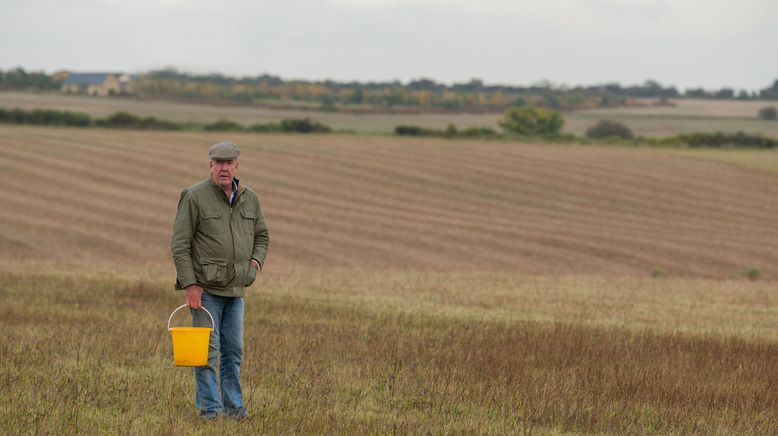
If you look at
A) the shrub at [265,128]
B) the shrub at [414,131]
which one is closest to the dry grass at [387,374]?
the shrub at [265,128]

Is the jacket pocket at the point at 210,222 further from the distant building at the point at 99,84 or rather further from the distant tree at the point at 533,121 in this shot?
the distant tree at the point at 533,121

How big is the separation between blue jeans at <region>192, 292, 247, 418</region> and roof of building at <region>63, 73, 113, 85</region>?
3468 inches

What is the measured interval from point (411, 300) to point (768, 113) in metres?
90.0

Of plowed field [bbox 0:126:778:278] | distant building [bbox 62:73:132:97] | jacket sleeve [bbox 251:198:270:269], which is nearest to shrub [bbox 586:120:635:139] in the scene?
plowed field [bbox 0:126:778:278]

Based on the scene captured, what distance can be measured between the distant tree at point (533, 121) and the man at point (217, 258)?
86.6 m

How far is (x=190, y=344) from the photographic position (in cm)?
780

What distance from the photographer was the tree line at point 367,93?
90.1 m

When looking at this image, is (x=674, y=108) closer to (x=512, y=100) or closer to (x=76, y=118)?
(x=512, y=100)

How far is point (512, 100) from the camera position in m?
113

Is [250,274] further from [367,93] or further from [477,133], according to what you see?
[367,93]

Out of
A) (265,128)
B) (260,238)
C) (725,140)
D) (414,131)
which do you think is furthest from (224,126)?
(260,238)

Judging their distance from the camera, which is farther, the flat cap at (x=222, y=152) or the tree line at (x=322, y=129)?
the tree line at (x=322, y=129)

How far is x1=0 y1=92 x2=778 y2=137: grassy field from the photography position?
251 feet

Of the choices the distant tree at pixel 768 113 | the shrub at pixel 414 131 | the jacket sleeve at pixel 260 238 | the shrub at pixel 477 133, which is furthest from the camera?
the distant tree at pixel 768 113
